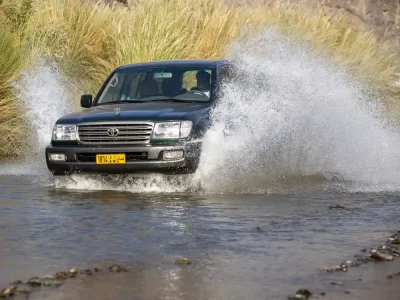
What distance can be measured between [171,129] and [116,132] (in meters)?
0.68

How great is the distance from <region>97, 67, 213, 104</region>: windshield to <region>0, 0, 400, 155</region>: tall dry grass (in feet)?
14.2

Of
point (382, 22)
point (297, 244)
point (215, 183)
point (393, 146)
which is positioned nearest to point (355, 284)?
point (297, 244)

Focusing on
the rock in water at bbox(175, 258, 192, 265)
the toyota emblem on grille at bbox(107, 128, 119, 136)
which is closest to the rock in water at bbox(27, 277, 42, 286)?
the rock in water at bbox(175, 258, 192, 265)

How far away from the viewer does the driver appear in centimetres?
1493

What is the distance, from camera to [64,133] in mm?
14281

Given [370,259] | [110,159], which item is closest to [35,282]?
[370,259]

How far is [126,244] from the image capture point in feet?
31.5

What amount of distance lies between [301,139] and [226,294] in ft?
28.5

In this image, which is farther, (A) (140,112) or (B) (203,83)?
(B) (203,83)

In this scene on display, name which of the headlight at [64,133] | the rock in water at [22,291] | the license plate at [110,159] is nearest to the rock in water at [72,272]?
the rock in water at [22,291]

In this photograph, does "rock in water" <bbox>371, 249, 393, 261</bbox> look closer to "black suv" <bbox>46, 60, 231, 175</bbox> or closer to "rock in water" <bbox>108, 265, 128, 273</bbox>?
"rock in water" <bbox>108, 265, 128, 273</bbox>

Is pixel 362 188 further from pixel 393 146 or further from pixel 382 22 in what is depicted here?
pixel 382 22

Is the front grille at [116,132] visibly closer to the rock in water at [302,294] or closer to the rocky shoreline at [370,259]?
the rocky shoreline at [370,259]

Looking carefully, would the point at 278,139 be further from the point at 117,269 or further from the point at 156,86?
the point at 117,269
